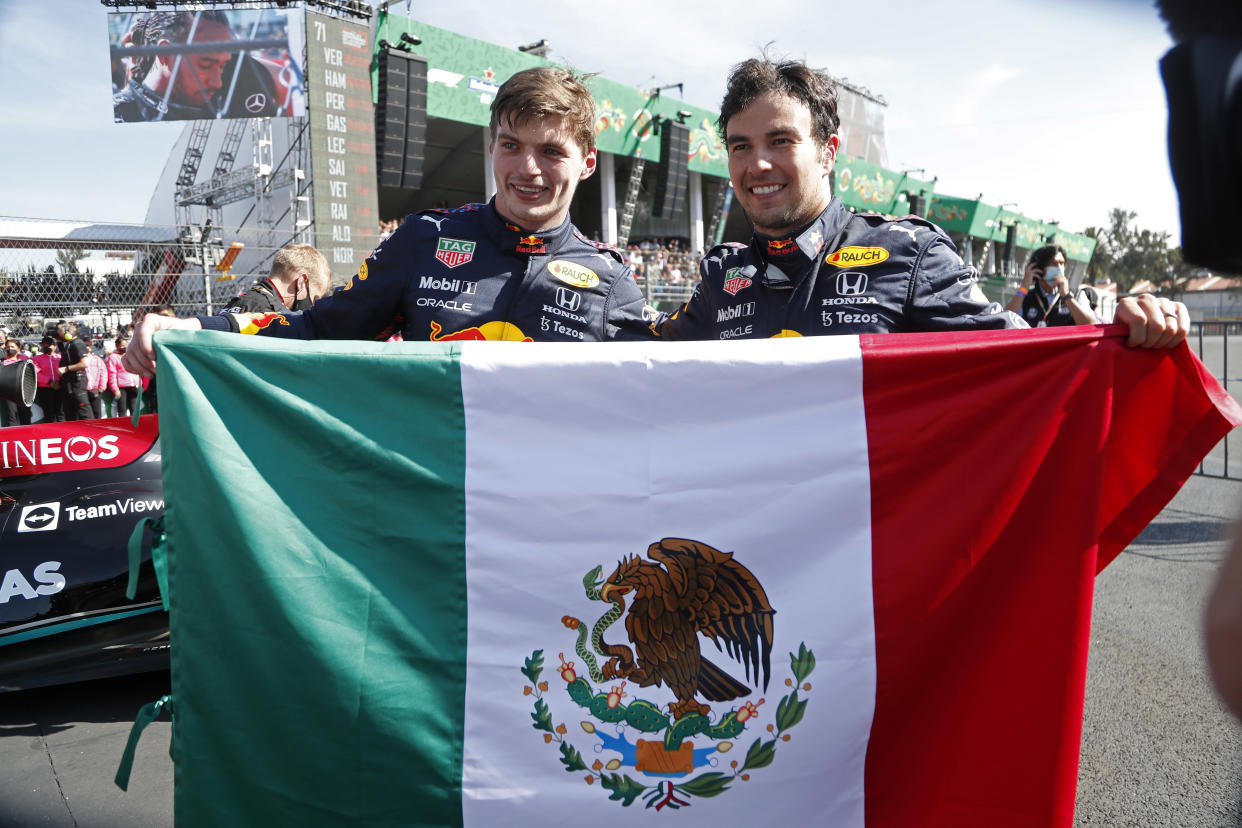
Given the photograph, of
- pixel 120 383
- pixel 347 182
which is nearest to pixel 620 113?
pixel 347 182

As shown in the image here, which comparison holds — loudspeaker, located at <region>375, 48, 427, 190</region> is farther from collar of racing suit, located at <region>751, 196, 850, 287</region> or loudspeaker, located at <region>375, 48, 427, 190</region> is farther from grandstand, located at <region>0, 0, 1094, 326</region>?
collar of racing suit, located at <region>751, 196, 850, 287</region>

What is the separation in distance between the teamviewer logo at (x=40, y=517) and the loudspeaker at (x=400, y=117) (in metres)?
12.4

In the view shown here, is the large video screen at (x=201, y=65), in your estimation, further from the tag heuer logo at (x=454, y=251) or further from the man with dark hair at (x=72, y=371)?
the tag heuer logo at (x=454, y=251)

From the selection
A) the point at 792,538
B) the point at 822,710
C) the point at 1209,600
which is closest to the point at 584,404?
the point at 792,538

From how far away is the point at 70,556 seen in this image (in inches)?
116

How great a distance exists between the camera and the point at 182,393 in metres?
1.75

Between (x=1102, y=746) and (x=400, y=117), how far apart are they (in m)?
14.6

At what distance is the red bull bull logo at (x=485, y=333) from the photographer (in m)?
2.22

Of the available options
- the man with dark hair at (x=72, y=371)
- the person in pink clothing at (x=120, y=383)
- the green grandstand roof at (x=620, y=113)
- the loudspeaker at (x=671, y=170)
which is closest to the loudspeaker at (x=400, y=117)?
the green grandstand roof at (x=620, y=113)

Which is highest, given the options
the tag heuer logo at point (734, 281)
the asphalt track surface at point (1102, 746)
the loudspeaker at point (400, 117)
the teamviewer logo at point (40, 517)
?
the loudspeaker at point (400, 117)

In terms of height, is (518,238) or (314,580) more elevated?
(518,238)

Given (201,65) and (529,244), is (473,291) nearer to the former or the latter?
(529,244)

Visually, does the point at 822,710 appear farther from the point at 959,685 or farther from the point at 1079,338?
the point at 1079,338

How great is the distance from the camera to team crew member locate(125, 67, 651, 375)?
2.22m
